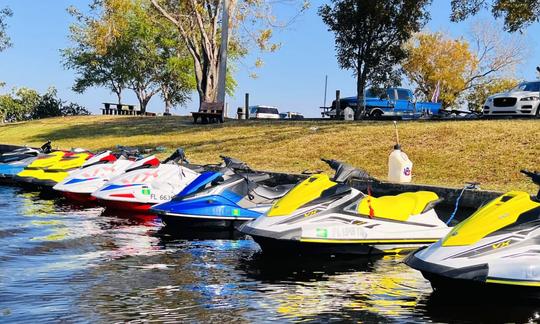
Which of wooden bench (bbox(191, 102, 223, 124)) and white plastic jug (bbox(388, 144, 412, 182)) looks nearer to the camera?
white plastic jug (bbox(388, 144, 412, 182))

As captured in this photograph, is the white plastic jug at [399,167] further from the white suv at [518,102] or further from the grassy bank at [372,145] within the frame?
the white suv at [518,102]

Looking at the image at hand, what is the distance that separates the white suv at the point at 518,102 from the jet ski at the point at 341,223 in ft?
53.6

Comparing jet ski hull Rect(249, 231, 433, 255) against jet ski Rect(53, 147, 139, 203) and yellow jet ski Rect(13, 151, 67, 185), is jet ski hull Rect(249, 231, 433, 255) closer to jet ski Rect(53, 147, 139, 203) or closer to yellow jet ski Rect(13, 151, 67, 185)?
jet ski Rect(53, 147, 139, 203)

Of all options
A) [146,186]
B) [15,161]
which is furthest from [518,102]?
[146,186]

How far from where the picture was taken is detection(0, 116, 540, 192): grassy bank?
569 inches

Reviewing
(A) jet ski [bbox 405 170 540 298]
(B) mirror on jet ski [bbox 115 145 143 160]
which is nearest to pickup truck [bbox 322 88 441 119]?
(B) mirror on jet ski [bbox 115 145 143 160]

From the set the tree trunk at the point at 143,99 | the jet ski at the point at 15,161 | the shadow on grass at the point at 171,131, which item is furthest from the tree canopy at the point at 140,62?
the jet ski at the point at 15,161

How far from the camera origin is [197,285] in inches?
260

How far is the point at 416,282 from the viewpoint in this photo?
6953mm

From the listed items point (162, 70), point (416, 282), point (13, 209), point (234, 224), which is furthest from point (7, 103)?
point (416, 282)

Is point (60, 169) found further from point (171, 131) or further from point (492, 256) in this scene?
point (171, 131)

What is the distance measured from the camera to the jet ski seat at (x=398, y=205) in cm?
799

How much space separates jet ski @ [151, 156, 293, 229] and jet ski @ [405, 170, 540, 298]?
152 inches

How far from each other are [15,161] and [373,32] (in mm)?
17393
